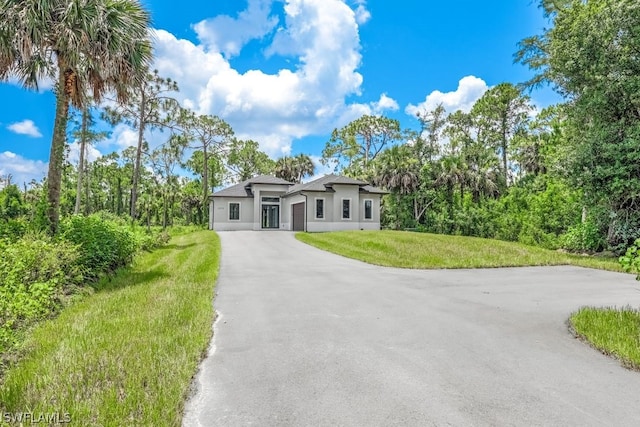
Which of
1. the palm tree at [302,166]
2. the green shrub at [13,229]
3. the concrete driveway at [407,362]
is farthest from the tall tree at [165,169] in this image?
the concrete driveway at [407,362]

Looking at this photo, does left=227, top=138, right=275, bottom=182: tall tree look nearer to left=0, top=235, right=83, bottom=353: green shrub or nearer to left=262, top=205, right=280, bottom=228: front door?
left=262, top=205, right=280, bottom=228: front door

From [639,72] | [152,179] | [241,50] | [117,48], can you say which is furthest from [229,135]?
[639,72]

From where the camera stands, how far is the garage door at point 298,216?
26.5 meters

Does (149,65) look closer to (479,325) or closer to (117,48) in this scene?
(117,48)

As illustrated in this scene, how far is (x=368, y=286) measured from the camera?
27.2 ft

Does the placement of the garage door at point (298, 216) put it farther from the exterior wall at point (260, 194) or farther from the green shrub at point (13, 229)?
the green shrub at point (13, 229)

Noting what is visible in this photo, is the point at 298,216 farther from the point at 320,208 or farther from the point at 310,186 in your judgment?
the point at 310,186

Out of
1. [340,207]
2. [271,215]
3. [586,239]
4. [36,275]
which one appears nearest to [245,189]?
[271,215]

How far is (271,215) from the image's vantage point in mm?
30438

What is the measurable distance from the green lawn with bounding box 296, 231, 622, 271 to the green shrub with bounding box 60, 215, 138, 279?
24.8 ft

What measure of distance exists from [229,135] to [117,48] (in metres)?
33.0

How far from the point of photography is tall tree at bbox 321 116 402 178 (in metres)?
43.8

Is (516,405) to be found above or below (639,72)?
below

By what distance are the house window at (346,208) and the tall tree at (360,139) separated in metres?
16.6
